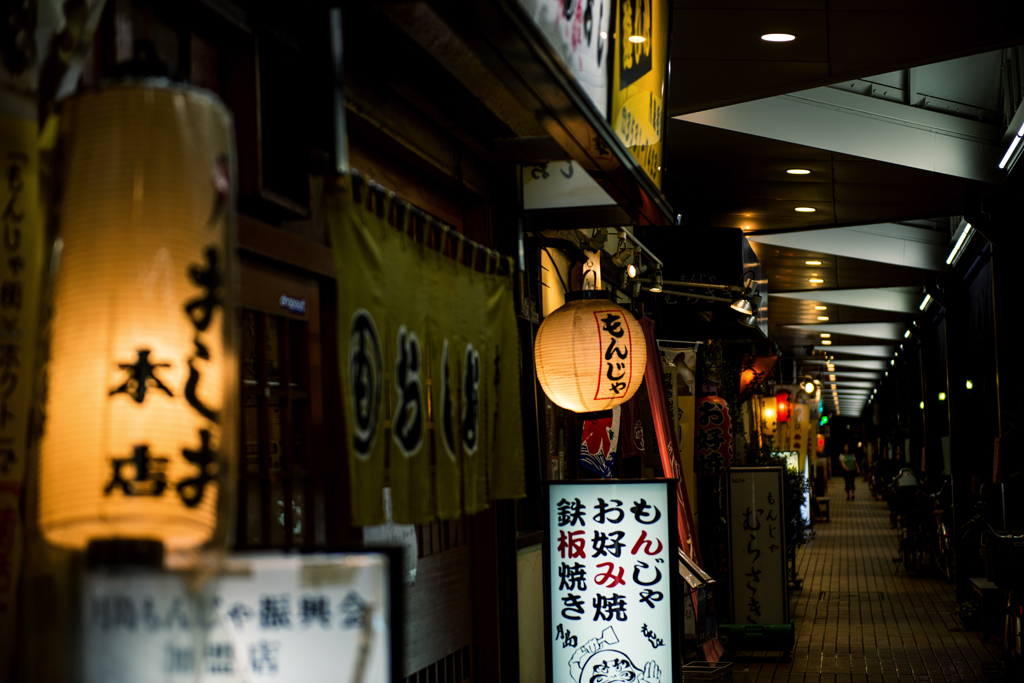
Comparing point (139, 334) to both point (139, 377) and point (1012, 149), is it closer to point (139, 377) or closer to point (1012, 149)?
point (139, 377)

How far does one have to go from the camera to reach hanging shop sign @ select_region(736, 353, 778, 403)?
20.6m

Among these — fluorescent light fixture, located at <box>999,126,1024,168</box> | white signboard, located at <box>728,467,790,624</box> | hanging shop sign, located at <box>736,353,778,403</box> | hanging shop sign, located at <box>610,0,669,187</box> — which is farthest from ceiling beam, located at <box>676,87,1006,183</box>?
hanging shop sign, located at <box>736,353,778,403</box>

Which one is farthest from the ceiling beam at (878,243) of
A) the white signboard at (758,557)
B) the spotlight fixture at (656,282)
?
the spotlight fixture at (656,282)

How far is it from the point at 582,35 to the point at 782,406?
92.2 ft

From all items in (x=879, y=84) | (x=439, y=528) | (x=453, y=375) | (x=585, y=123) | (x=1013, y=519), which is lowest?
(x=1013, y=519)

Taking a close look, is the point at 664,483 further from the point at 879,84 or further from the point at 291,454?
the point at 879,84

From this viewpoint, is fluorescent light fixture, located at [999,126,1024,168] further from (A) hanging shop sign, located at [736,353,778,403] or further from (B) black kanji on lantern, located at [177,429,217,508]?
(B) black kanji on lantern, located at [177,429,217,508]

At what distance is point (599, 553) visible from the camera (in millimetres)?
6422

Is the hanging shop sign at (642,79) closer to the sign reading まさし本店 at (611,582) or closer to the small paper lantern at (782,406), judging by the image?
the sign reading まさし本店 at (611,582)

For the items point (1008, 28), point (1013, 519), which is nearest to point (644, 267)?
point (1008, 28)

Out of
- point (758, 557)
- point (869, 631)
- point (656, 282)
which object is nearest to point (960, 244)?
point (869, 631)

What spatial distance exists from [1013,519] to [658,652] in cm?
891

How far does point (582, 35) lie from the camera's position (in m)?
4.88

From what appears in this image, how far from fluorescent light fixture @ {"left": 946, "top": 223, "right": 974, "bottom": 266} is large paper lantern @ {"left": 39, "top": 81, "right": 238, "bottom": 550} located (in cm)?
1522
